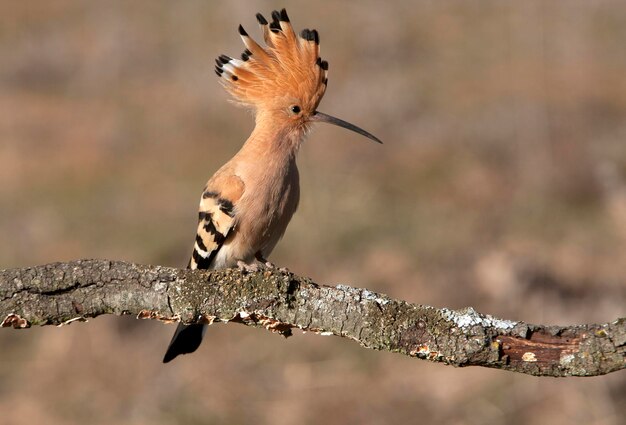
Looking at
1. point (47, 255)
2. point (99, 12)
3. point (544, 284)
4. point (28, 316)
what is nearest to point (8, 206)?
point (47, 255)

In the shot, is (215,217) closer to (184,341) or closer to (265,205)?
(265,205)

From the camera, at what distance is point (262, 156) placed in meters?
3.36

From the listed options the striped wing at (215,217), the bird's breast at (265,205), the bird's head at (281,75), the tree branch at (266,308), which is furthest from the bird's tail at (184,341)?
the tree branch at (266,308)

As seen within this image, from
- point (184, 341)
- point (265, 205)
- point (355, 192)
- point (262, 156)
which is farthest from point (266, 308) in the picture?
point (355, 192)

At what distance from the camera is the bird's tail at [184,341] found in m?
3.45

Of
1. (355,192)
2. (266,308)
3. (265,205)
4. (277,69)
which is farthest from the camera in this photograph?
(355,192)

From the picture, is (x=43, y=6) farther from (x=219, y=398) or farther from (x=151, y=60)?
(x=219, y=398)

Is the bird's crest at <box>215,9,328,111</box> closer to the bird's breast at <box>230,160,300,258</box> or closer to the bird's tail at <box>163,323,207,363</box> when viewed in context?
the bird's breast at <box>230,160,300,258</box>

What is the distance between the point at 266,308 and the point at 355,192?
5971mm

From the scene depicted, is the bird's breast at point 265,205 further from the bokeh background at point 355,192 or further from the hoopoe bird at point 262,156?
the bokeh background at point 355,192

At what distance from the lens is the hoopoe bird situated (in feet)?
10.8

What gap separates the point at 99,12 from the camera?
55.2ft

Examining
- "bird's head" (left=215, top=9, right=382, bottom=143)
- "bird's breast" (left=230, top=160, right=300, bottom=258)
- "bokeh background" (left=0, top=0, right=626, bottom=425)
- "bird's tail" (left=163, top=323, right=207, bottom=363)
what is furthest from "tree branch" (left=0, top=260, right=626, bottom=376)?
"bokeh background" (left=0, top=0, right=626, bottom=425)

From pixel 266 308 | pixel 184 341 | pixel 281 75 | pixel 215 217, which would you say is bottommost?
pixel 266 308
